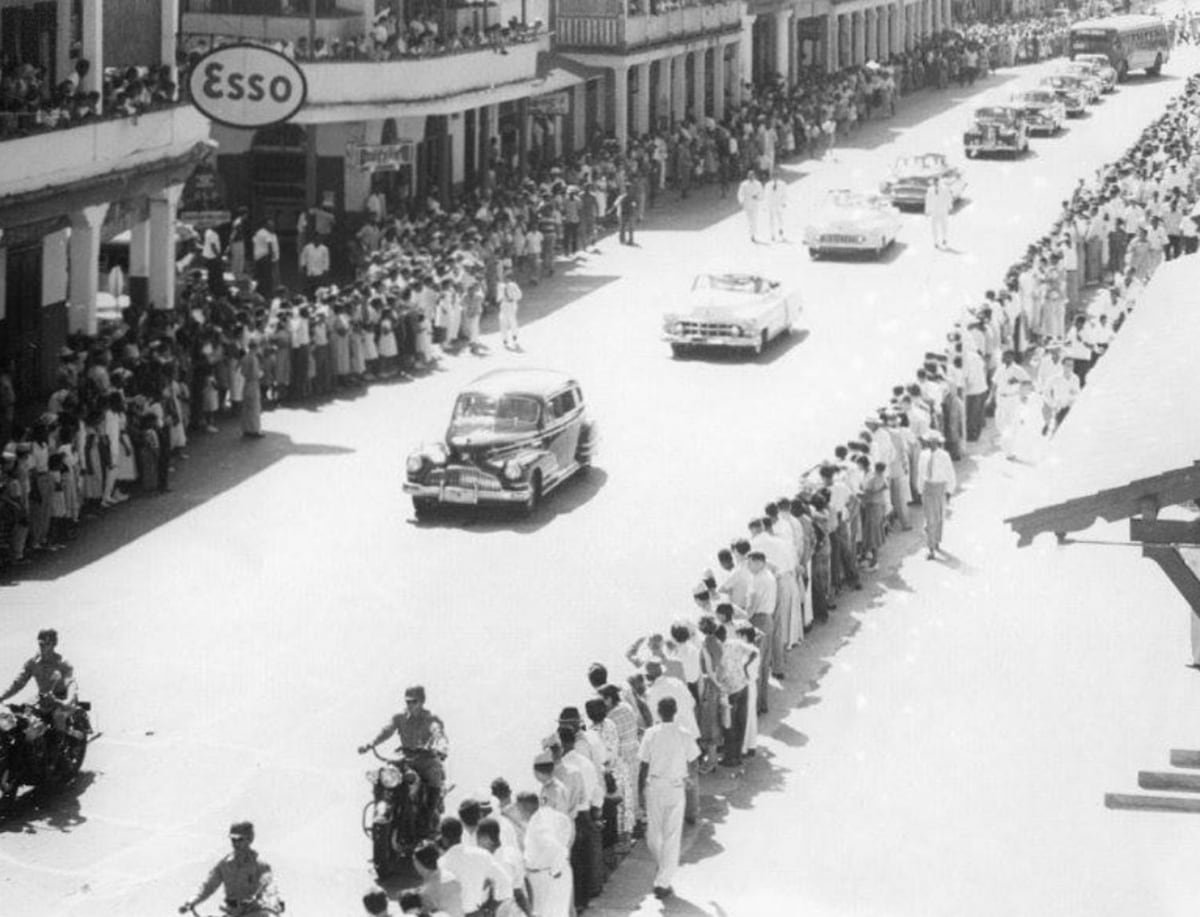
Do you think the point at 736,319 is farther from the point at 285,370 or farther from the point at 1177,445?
the point at 1177,445

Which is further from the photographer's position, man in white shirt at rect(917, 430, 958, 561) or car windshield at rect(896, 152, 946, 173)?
car windshield at rect(896, 152, 946, 173)

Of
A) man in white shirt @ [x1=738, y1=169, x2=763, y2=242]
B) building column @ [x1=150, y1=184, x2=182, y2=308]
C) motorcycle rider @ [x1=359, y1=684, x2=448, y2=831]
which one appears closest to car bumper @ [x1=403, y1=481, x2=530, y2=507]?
motorcycle rider @ [x1=359, y1=684, x2=448, y2=831]

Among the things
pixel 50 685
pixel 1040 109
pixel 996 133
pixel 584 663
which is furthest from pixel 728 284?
pixel 1040 109

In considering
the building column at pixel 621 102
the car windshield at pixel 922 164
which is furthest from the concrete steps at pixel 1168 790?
the building column at pixel 621 102

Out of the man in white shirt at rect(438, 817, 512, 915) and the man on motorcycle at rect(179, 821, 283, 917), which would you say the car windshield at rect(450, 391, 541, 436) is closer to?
the man on motorcycle at rect(179, 821, 283, 917)

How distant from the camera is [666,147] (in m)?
56.0

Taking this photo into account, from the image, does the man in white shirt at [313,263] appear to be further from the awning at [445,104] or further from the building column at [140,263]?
the building column at [140,263]

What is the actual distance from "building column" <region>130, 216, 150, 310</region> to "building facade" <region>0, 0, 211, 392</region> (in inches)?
0.6

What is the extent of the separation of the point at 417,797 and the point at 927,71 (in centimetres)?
6876

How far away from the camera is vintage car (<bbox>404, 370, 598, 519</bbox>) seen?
85.0 ft

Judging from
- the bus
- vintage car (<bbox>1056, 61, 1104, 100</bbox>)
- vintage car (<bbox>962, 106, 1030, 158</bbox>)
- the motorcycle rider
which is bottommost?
the motorcycle rider

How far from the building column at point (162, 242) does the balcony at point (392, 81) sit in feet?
22.5

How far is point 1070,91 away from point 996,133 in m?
12.8

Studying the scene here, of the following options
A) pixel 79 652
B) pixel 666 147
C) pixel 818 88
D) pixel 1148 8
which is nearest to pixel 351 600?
pixel 79 652
